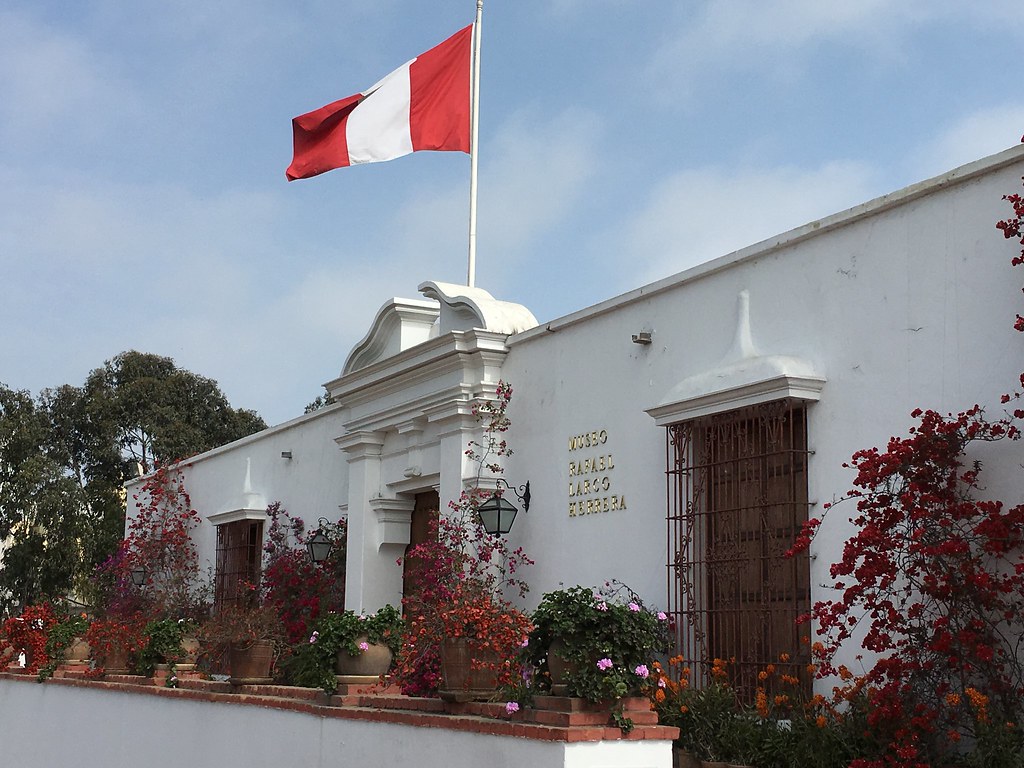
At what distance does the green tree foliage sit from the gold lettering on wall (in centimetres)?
1620

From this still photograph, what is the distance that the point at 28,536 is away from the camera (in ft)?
80.3

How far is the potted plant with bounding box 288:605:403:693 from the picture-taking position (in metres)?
8.30

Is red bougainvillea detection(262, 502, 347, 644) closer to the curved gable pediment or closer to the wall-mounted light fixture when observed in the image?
the curved gable pediment

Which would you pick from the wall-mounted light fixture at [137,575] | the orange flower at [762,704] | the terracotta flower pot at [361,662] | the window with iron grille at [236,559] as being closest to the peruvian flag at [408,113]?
the window with iron grille at [236,559]

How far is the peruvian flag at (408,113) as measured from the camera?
516 inches

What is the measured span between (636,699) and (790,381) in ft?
7.89

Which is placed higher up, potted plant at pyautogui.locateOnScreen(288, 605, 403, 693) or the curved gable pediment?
the curved gable pediment

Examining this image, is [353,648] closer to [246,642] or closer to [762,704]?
[246,642]

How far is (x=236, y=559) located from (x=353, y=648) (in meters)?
7.85

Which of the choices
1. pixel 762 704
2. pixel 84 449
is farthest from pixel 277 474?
pixel 84 449

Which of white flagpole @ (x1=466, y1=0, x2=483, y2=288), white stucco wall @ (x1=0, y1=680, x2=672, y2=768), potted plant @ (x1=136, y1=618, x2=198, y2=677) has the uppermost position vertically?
white flagpole @ (x1=466, y1=0, x2=483, y2=288)

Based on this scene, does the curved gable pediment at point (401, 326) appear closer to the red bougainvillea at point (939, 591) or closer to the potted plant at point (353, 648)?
the potted plant at point (353, 648)

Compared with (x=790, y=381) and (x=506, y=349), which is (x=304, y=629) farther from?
(x=790, y=381)

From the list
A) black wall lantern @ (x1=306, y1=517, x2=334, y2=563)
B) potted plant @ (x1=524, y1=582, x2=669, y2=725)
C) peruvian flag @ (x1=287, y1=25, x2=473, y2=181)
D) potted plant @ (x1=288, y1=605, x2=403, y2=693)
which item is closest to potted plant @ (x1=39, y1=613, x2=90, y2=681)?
black wall lantern @ (x1=306, y1=517, x2=334, y2=563)
